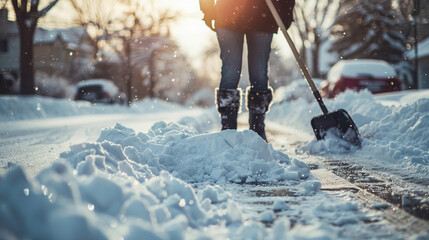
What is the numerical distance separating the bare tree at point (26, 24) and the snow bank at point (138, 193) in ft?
31.8

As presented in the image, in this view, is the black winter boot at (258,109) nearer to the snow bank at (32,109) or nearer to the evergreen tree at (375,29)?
the snow bank at (32,109)

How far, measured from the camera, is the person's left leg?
376cm

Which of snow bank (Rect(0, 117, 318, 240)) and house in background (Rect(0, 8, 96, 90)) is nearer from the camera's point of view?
snow bank (Rect(0, 117, 318, 240))

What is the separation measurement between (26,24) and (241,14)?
30.3 feet

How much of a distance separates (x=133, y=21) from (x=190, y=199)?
19.6 m

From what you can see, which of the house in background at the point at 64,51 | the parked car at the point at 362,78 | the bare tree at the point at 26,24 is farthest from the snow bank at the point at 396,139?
the house in background at the point at 64,51

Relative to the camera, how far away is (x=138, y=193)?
4.51ft

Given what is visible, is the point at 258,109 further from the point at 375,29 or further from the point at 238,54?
the point at 375,29

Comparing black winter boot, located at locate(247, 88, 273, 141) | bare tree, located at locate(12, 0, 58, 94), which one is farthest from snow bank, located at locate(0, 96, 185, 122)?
black winter boot, located at locate(247, 88, 273, 141)

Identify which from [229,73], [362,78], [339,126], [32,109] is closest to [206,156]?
[229,73]

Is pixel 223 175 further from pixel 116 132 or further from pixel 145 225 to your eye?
pixel 145 225

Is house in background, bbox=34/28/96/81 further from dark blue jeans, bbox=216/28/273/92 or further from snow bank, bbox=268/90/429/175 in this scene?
snow bank, bbox=268/90/429/175

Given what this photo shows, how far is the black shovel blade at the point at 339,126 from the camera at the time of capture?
358 centimetres

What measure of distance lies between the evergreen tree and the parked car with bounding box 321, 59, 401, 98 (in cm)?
1313
